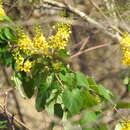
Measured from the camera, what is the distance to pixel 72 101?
1815 mm

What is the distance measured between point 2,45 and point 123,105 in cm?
69

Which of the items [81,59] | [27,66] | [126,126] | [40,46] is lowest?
[81,59]

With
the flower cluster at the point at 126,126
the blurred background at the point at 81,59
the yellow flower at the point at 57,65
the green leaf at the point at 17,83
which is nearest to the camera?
the flower cluster at the point at 126,126

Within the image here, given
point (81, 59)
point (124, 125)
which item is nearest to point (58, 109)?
point (124, 125)

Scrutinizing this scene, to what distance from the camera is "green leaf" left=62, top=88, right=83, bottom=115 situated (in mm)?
1810

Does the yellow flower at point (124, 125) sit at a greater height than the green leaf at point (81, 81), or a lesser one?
lesser

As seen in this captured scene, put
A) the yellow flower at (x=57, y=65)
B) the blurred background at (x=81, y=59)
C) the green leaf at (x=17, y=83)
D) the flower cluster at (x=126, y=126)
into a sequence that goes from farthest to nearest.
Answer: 1. the blurred background at (x=81, y=59)
2. the green leaf at (x=17, y=83)
3. the yellow flower at (x=57, y=65)
4. the flower cluster at (x=126, y=126)

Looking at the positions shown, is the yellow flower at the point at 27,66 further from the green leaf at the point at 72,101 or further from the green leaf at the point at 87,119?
the green leaf at the point at 87,119

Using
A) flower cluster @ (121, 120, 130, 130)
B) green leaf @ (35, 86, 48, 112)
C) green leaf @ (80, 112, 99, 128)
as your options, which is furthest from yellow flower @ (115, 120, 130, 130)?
green leaf @ (35, 86, 48, 112)

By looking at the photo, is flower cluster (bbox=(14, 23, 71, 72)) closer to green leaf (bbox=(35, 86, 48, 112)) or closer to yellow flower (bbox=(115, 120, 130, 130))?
green leaf (bbox=(35, 86, 48, 112))

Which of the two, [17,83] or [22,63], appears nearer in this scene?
[22,63]

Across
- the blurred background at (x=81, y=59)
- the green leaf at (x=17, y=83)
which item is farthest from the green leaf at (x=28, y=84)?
the blurred background at (x=81, y=59)

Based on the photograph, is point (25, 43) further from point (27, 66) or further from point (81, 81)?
point (81, 81)

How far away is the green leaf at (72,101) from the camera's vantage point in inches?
71.2
